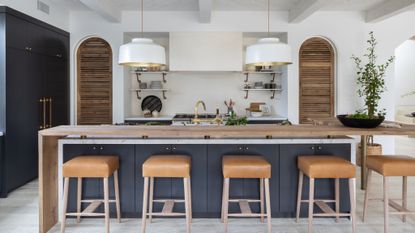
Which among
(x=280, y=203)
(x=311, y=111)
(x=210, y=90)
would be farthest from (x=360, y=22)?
(x=280, y=203)

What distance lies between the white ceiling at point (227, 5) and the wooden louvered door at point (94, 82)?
0.73 meters

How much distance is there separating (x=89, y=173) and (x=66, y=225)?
757 mm

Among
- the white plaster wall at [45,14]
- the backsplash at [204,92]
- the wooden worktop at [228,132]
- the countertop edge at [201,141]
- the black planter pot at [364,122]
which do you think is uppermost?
the white plaster wall at [45,14]

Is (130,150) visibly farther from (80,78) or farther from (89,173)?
(80,78)

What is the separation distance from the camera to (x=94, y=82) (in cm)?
639

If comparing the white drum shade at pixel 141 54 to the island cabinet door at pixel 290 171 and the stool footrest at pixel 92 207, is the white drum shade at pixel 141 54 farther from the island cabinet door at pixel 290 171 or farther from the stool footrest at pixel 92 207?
the island cabinet door at pixel 290 171

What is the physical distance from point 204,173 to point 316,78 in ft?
12.1

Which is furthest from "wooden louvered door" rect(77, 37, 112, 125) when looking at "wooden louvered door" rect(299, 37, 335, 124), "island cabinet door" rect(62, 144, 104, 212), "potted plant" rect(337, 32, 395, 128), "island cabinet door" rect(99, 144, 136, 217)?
"potted plant" rect(337, 32, 395, 128)

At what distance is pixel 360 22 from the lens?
6301 mm

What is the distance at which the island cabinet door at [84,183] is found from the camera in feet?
11.8

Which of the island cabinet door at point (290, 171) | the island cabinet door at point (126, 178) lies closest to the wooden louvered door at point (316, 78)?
the island cabinet door at point (290, 171)

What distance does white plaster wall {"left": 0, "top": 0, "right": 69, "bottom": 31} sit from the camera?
15.2 ft

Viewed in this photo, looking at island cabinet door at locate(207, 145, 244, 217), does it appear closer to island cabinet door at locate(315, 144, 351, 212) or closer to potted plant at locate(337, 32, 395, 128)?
island cabinet door at locate(315, 144, 351, 212)

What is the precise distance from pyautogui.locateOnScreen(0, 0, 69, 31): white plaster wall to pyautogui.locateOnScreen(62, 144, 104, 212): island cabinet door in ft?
7.32
